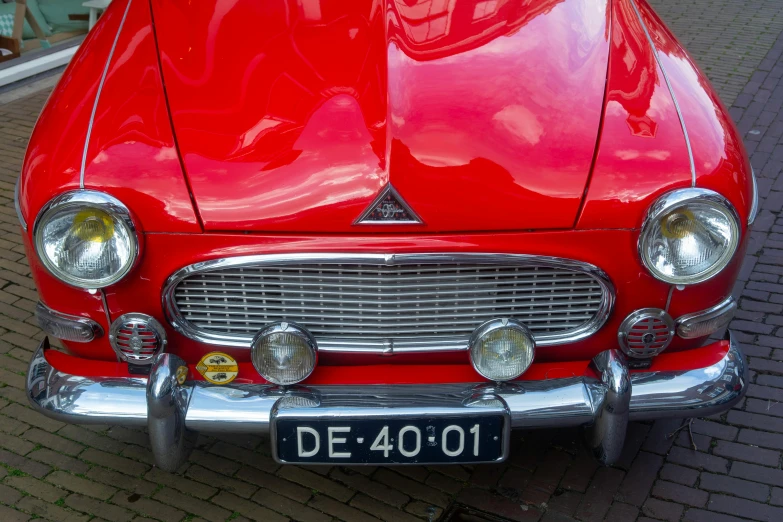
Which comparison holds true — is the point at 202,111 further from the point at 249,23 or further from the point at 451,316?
→ the point at 451,316

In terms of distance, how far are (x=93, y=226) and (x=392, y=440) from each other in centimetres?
92

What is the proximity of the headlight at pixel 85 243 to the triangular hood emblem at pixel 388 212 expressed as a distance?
1.92ft

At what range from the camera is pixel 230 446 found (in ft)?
9.46

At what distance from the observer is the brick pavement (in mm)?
2624

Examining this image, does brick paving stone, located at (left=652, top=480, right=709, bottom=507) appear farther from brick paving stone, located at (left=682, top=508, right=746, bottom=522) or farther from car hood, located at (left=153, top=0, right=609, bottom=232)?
car hood, located at (left=153, top=0, right=609, bottom=232)

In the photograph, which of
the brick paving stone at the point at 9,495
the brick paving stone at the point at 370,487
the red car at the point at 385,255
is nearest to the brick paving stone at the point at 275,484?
the brick paving stone at the point at 370,487

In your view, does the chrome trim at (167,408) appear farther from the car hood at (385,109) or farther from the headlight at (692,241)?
the headlight at (692,241)

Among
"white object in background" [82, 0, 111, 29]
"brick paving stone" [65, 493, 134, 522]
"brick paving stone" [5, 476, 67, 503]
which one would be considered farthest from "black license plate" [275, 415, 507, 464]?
"white object in background" [82, 0, 111, 29]

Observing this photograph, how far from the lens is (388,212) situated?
2166 mm

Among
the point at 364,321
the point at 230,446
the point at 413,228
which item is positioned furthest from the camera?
the point at 230,446

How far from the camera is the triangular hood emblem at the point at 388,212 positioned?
2158 mm

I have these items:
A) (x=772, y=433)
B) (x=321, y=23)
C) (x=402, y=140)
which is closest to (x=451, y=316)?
(x=402, y=140)

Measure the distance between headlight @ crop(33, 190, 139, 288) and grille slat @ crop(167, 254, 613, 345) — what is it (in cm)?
15

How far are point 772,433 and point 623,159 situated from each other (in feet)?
4.09
